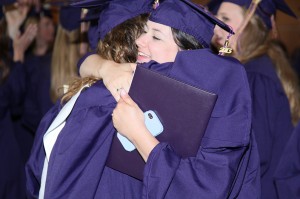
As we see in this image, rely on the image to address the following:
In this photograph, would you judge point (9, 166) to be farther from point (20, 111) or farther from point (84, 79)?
point (84, 79)

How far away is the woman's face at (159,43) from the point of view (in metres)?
1.73

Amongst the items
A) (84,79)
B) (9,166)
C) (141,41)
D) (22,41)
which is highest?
(141,41)

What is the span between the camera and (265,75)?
9.32 ft

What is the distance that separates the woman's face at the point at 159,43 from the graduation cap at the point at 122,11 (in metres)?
0.10

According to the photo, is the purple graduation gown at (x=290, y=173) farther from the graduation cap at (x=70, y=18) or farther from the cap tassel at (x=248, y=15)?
the graduation cap at (x=70, y=18)

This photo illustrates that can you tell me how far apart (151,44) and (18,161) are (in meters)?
2.18

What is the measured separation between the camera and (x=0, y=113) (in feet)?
11.7

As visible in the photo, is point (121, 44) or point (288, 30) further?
point (288, 30)

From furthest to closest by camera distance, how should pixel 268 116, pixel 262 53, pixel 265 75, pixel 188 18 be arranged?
pixel 262 53
pixel 265 75
pixel 268 116
pixel 188 18

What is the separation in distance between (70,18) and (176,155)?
212 centimetres

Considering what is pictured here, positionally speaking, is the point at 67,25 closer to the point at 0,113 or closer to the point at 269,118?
the point at 0,113

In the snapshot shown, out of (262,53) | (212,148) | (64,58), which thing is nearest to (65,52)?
(64,58)

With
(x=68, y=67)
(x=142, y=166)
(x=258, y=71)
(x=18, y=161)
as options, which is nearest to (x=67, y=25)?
(x=68, y=67)

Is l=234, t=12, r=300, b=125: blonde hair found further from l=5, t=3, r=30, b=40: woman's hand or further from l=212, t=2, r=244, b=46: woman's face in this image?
l=5, t=3, r=30, b=40: woman's hand
